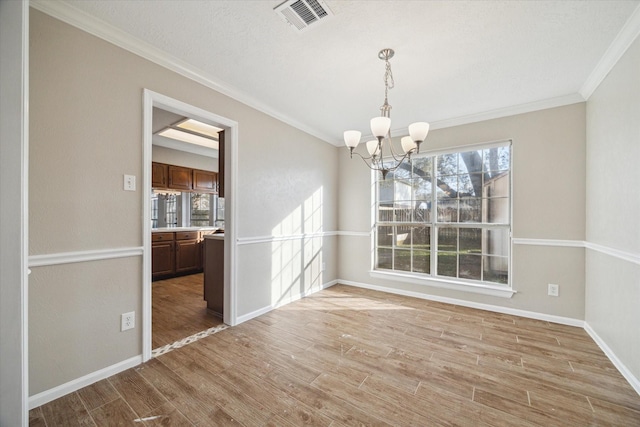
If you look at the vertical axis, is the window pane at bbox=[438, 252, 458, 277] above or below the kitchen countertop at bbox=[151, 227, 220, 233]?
below

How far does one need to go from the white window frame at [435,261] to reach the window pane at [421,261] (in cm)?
5

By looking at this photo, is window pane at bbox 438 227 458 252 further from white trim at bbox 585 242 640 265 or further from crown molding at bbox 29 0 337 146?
crown molding at bbox 29 0 337 146

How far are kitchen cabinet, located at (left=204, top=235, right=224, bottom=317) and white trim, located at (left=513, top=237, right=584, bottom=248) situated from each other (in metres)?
3.55

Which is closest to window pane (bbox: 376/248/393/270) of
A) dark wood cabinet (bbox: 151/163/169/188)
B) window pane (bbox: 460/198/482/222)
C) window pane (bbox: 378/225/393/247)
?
window pane (bbox: 378/225/393/247)

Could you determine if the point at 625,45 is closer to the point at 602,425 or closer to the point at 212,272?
the point at 602,425

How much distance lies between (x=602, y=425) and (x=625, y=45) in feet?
8.43

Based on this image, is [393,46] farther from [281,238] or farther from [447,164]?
[281,238]

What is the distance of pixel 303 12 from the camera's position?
1.70 meters

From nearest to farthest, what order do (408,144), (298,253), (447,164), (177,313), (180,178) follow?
(408,144)
(177,313)
(447,164)
(298,253)
(180,178)

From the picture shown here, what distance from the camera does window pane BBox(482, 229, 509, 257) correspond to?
3.29 m

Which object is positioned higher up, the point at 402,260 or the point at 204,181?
the point at 204,181

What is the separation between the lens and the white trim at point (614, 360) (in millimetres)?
1804

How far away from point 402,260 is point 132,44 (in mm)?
3981

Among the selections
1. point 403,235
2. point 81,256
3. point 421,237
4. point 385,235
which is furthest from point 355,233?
point 81,256
